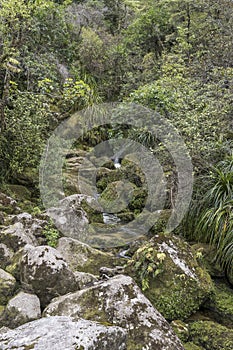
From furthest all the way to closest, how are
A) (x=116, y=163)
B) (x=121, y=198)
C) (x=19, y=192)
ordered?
(x=116, y=163) → (x=121, y=198) → (x=19, y=192)

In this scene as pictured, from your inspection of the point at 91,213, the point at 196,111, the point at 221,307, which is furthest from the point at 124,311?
the point at 196,111

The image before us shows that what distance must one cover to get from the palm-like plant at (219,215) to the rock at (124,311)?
2510 millimetres

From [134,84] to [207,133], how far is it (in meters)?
7.83

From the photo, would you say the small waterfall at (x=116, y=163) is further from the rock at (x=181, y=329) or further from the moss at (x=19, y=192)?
the rock at (x=181, y=329)

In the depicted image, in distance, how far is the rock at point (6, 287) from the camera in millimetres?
4586

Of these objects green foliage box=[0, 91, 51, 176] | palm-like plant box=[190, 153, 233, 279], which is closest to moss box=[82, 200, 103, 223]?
green foliage box=[0, 91, 51, 176]

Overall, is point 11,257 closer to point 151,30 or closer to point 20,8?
point 20,8

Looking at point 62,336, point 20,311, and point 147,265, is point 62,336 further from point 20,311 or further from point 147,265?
point 147,265

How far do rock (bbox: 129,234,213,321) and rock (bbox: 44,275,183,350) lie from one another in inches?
41.0

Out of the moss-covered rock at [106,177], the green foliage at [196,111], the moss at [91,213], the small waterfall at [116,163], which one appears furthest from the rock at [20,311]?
the small waterfall at [116,163]

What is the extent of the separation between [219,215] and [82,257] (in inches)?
106

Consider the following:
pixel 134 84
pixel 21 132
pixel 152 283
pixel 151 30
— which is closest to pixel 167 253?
pixel 152 283

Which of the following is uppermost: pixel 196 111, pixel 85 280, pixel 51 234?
pixel 196 111

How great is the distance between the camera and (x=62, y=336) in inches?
107
